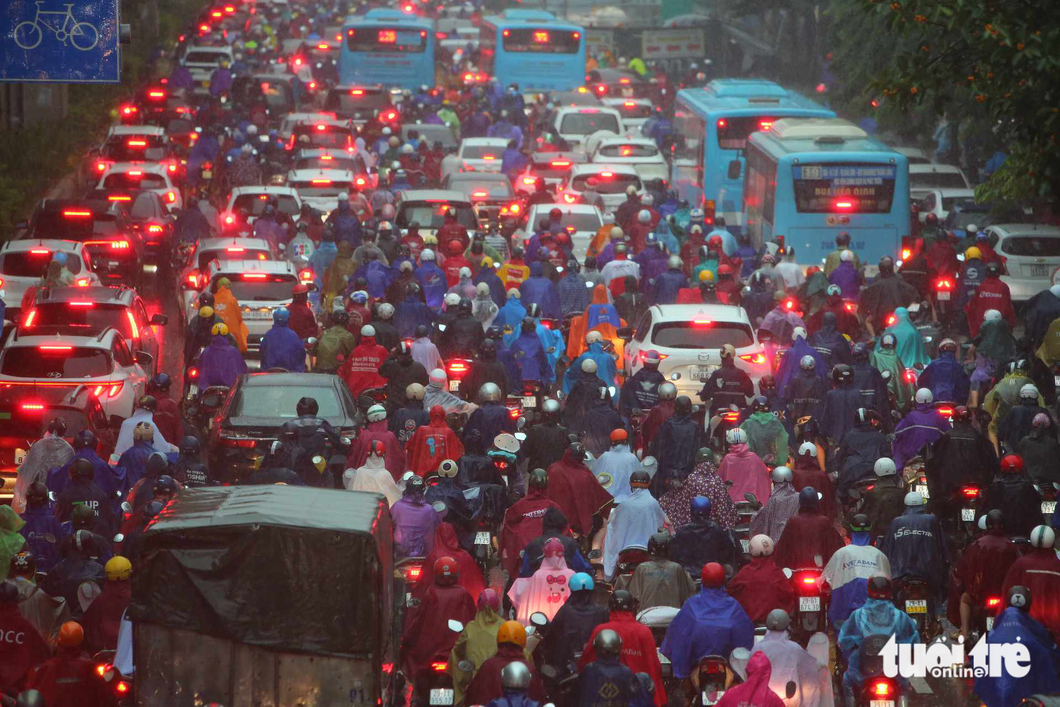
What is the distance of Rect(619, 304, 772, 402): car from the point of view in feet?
64.6

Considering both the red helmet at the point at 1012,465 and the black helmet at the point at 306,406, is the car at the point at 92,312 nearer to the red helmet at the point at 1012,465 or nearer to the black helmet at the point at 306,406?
the black helmet at the point at 306,406

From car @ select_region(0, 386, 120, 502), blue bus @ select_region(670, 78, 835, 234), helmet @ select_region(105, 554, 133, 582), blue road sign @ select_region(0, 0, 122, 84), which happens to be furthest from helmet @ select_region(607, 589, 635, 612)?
blue bus @ select_region(670, 78, 835, 234)

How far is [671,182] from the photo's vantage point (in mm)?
36812

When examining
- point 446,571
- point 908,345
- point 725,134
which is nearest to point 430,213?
point 725,134

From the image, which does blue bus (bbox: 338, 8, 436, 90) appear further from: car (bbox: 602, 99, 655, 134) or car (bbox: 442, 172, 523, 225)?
car (bbox: 442, 172, 523, 225)

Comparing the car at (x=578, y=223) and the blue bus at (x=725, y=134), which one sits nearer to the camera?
the car at (x=578, y=223)

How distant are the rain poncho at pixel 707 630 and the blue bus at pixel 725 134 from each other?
20.5 metres

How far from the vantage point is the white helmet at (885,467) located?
14980 mm

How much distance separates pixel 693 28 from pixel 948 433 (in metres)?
43.6

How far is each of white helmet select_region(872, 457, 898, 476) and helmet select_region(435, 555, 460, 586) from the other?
4307mm

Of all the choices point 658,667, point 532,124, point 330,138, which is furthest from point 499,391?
point 532,124

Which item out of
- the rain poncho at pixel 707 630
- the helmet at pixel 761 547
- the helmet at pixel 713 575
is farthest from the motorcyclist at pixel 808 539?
the helmet at pixel 713 575

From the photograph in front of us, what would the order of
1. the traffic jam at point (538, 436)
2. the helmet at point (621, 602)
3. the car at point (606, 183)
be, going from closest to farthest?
1. the traffic jam at point (538, 436)
2. the helmet at point (621, 602)
3. the car at point (606, 183)

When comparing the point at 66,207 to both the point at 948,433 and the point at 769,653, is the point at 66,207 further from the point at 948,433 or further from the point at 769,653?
the point at 769,653
